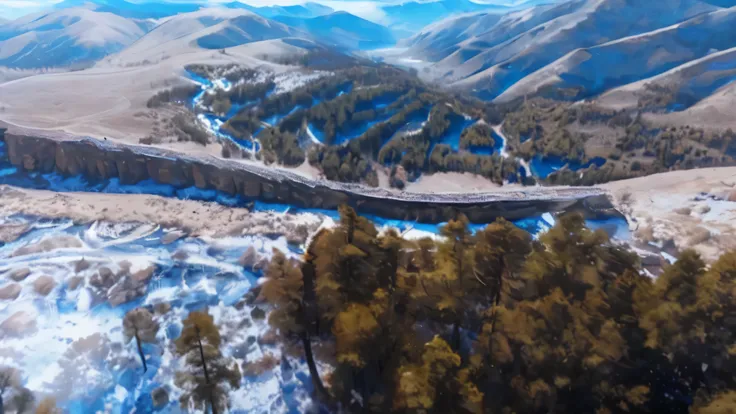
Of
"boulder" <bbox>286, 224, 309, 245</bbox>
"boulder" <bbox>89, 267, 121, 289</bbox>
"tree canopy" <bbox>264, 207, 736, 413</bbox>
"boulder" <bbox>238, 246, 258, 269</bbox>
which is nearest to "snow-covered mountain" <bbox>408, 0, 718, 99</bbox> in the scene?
"boulder" <bbox>286, 224, 309, 245</bbox>

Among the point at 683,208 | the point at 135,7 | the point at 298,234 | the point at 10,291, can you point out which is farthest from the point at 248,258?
the point at 135,7

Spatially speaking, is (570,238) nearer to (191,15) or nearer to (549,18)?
(549,18)

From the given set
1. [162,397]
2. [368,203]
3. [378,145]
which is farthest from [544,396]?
[378,145]

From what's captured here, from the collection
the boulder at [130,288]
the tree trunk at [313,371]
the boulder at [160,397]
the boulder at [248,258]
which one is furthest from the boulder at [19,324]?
the tree trunk at [313,371]

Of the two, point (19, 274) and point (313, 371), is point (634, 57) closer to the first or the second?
point (313, 371)

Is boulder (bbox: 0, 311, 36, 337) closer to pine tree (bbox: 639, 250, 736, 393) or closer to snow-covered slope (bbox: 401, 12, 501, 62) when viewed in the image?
pine tree (bbox: 639, 250, 736, 393)

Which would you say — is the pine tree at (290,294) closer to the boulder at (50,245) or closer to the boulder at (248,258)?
the boulder at (248,258)

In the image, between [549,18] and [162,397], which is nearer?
[162,397]
